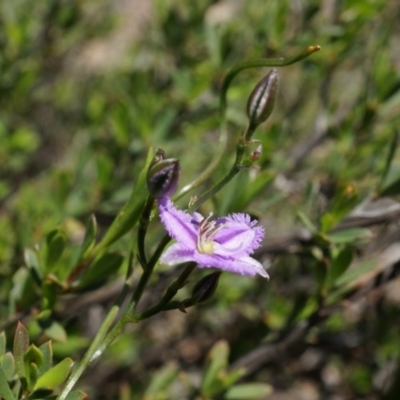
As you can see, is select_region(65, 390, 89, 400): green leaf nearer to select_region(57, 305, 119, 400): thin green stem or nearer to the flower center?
select_region(57, 305, 119, 400): thin green stem

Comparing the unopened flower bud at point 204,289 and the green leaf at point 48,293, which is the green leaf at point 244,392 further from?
the unopened flower bud at point 204,289

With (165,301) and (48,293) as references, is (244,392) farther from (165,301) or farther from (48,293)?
(165,301)

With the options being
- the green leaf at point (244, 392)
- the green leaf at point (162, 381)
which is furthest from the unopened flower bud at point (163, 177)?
the green leaf at point (162, 381)

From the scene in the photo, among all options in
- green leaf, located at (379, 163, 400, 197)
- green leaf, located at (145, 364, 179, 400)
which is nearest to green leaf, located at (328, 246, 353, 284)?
green leaf, located at (379, 163, 400, 197)

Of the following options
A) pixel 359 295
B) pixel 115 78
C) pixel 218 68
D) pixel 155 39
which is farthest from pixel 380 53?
pixel 115 78

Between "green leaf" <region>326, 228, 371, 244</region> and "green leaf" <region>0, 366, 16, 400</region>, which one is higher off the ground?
"green leaf" <region>0, 366, 16, 400</region>

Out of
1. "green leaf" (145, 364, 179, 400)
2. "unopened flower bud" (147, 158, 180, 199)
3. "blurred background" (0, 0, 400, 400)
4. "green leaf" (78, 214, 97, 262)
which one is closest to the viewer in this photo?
"unopened flower bud" (147, 158, 180, 199)

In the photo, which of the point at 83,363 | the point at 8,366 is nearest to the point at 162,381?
the point at 8,366
